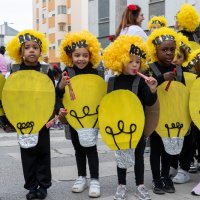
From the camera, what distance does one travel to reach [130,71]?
12.1 ft

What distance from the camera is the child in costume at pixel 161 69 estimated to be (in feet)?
12.9

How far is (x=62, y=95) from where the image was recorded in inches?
152

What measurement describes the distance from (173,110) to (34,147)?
1.33 metres

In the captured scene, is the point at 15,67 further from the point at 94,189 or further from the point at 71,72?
the point at 94,189

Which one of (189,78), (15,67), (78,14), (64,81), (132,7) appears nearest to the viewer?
(64,81)

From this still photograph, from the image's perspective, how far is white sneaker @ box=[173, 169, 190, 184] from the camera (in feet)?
14.2

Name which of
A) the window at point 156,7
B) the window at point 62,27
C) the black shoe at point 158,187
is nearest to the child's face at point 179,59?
the black shoe at point 158,187

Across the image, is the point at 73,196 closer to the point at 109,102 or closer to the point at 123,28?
the point at 109,102

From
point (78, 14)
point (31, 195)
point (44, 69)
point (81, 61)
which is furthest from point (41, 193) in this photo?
point (78, 14)

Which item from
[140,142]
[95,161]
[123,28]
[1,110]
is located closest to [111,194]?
[95,161]

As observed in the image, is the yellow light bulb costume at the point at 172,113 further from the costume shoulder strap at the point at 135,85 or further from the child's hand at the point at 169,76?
the costume shoulder strap at the point at 135,85

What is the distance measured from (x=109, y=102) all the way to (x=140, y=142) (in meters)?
0.46

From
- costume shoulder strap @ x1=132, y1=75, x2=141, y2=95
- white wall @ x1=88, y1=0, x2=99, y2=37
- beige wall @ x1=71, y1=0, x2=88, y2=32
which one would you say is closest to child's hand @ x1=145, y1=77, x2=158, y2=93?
costume shoulder strap @ x1=132, y1=75, x2=141, y2=95

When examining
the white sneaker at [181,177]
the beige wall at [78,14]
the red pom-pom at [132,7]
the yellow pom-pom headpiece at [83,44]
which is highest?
the beige wall at [78,14]
